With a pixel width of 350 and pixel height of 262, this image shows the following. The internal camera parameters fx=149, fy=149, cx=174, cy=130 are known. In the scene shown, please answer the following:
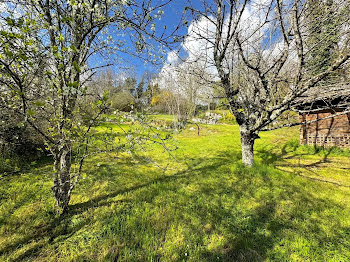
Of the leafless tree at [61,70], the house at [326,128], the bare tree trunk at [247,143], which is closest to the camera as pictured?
the leafless tree at [61,70]

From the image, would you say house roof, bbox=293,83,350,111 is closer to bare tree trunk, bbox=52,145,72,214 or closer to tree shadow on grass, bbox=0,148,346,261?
tree shadow on grass, bbox=0,148,346,261

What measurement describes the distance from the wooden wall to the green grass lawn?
3.92m

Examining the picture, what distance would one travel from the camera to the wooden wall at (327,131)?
7266 mm

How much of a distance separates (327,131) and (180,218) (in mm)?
9372

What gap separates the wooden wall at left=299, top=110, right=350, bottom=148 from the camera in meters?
7.27

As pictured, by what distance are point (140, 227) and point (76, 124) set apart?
6.24 feet

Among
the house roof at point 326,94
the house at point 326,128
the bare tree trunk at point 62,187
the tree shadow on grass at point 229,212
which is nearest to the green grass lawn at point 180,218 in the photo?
the tree shadow on grass at point 229,212

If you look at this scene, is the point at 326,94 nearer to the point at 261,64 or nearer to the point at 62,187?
the point at 261,64

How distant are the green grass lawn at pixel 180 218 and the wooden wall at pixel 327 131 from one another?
3922 millimetres

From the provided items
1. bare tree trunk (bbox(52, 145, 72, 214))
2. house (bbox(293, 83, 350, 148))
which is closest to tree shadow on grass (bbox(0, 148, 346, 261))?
bare tree trunk (bbox(52, 145, 72, 214))

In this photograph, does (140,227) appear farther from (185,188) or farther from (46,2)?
(46,2)

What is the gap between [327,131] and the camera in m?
7.69

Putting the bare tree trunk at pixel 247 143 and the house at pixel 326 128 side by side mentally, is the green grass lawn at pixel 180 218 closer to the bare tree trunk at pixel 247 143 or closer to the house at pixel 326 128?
the bare tree trunk at pixel 247 143

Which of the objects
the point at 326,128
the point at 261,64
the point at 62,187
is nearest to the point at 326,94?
the point at 261,64
